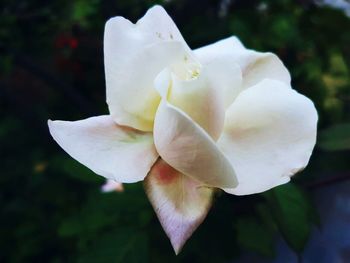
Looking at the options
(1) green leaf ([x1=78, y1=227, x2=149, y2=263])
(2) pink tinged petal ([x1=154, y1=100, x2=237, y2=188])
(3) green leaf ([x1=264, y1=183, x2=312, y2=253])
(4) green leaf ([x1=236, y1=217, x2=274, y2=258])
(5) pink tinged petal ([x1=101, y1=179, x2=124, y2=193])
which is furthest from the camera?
(4) green leaf ([x1=236, y1=217, x2=274, y2=258])

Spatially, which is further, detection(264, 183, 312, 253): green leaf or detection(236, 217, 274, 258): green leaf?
detection(236, 217, 274, 258): green leaf

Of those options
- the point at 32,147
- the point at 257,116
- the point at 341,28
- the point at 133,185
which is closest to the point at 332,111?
the point at 341,28

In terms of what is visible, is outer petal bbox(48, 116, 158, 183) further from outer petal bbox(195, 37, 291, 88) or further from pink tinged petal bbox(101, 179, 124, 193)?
pink tinged petal bbox(101, 179, 124, 193)

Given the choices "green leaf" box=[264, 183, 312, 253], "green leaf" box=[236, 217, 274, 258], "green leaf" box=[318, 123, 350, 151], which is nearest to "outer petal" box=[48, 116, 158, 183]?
"green leaf" box=[264, 183, 312, 253]

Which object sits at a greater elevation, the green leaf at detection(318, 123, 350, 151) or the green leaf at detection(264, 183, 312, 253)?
the green leaf at detection(264, 183, 312, 253)

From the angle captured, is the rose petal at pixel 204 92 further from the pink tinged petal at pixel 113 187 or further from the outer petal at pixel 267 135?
the pink tinged petal at pixel 113 187

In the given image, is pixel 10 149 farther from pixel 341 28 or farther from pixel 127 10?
pixel 341 28
